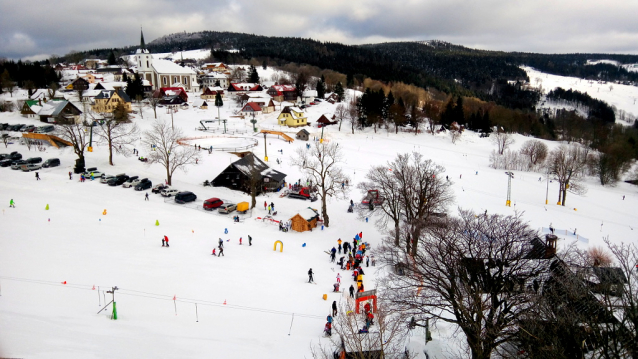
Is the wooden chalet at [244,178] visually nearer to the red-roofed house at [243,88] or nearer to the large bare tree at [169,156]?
the large bare tree at [169,156]

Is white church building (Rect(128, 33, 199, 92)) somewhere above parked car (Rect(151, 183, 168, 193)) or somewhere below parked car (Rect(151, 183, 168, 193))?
above

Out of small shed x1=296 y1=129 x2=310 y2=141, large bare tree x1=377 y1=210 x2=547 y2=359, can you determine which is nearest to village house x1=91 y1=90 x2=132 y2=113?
small shed x1=296 y1=129 x2=310 y2=141

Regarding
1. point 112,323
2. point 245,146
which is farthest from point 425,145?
point 112,323

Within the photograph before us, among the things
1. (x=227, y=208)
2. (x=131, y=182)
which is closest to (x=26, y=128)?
(x=131, y=182)

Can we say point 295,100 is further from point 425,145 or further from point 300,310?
point 300,310

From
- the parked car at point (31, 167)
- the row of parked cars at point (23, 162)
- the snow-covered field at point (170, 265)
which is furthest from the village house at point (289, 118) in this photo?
the parked car at point (31, 167)

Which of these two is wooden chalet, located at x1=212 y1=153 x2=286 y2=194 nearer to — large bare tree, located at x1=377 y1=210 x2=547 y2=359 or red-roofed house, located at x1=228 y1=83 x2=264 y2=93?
large bare tree, located at x1=377 y1=210 x2=547 y2=359

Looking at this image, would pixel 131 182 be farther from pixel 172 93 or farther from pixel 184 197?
pixel 172 93
